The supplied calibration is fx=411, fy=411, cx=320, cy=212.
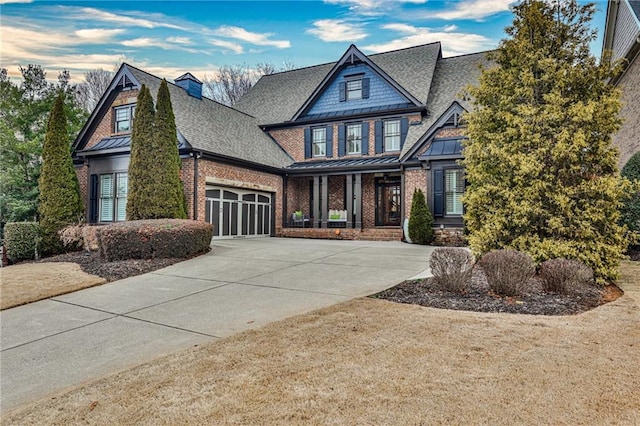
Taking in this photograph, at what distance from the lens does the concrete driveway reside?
4094 mm

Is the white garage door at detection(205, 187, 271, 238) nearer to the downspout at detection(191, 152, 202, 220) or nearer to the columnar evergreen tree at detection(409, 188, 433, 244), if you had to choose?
the downspout at detection(191, 152, 202, 220)

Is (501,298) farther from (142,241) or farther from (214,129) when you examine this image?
(214,129)

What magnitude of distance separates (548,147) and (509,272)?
9.51 ft

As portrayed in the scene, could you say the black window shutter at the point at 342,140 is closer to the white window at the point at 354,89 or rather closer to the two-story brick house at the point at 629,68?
the white window at the point at 354,89

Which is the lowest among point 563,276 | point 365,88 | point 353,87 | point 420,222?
point 563,276

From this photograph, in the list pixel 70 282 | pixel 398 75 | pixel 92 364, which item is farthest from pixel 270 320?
pixel 398 75

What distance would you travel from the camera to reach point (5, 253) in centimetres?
1320

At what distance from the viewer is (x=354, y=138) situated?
63.2ft

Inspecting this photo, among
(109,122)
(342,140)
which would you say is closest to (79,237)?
(109,122)

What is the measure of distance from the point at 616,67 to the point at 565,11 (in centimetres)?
148

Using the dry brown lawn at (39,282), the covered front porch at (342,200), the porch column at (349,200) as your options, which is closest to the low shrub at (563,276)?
the dry brown lawn at (39,282)

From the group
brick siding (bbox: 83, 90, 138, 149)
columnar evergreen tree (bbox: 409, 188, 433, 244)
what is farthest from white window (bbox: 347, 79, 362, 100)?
brick siding (bbox: 83, 90, 138, 149)

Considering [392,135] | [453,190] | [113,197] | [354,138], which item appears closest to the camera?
[453,190]

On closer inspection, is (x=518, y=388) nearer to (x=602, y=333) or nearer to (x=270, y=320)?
(x=602, y=333)
